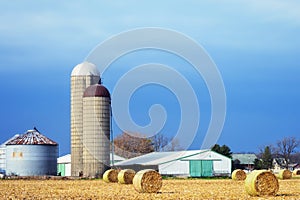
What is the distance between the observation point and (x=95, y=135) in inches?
2327

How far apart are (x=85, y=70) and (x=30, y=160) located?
10133 millimetres

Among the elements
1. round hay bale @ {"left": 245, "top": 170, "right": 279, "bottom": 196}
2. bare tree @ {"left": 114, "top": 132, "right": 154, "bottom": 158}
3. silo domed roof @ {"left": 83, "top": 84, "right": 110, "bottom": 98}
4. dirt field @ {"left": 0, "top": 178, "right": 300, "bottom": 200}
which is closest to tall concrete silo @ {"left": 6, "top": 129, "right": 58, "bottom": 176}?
silo domed roof @ {"left": 83, "top": 84, "right": 110, "bottom": 98}

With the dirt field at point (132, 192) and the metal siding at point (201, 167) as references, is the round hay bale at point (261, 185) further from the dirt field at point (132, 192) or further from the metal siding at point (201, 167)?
the metal siding at point (201, 167)

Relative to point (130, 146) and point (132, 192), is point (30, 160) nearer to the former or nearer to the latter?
point (130, 146)

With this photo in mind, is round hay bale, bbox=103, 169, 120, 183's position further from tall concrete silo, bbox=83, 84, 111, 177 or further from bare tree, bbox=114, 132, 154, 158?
bare tree, bbox=114, 132, 154, 158

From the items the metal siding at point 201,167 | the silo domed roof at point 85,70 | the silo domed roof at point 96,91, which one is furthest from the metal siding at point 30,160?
the metal siding at point 201,167

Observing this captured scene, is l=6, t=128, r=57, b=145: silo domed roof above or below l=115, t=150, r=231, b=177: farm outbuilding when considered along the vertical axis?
above

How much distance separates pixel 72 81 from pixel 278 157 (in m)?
53.9

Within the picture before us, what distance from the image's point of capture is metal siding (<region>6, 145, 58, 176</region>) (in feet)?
198

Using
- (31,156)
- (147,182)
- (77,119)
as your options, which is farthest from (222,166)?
(147,182)

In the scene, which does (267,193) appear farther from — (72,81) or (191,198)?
(72,81)

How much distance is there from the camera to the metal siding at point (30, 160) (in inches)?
2373

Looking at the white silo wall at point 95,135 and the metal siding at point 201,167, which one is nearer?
the white silo wall at point 95,135

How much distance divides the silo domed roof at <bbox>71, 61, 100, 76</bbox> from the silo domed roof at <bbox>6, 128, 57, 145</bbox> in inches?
271
